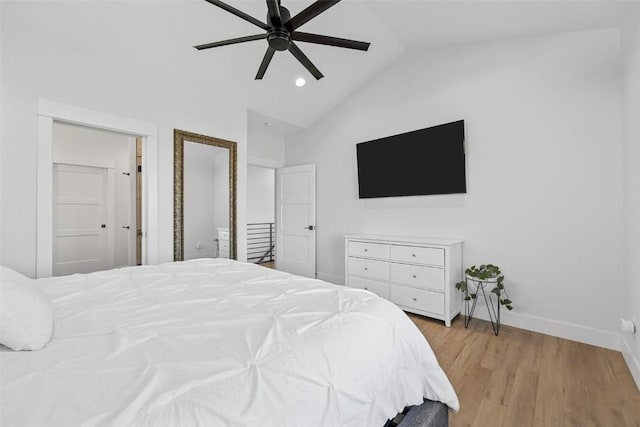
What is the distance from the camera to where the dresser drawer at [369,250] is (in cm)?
339

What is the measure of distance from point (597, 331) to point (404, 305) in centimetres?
163

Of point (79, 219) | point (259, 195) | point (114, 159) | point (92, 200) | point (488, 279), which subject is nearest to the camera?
point (488, 279)

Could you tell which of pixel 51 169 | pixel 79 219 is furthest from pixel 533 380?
pixel 79 219

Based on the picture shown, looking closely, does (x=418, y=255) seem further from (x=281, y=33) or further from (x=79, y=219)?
(x=79, y=219)

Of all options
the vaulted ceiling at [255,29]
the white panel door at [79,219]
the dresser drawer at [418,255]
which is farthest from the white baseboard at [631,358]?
the white panel door at [79,219]

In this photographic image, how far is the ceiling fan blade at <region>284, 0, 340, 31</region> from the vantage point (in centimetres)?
158

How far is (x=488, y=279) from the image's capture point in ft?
9.53

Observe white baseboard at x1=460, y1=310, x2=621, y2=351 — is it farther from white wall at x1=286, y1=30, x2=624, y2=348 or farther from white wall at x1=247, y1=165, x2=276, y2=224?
white wall at x1=247, y1=165, x2=276, y2=224

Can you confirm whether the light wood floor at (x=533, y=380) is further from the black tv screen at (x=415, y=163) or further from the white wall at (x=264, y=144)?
the white wall at (x=264, y=144)

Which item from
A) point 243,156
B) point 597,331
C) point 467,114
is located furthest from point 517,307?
point 243,156

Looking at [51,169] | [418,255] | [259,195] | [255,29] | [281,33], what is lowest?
[418,255]

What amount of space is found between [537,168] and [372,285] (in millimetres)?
2074

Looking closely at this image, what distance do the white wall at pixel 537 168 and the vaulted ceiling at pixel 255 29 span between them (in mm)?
260

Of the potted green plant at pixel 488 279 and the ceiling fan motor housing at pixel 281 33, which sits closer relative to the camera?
the ceiling fan motor housing at pixel 281 33
